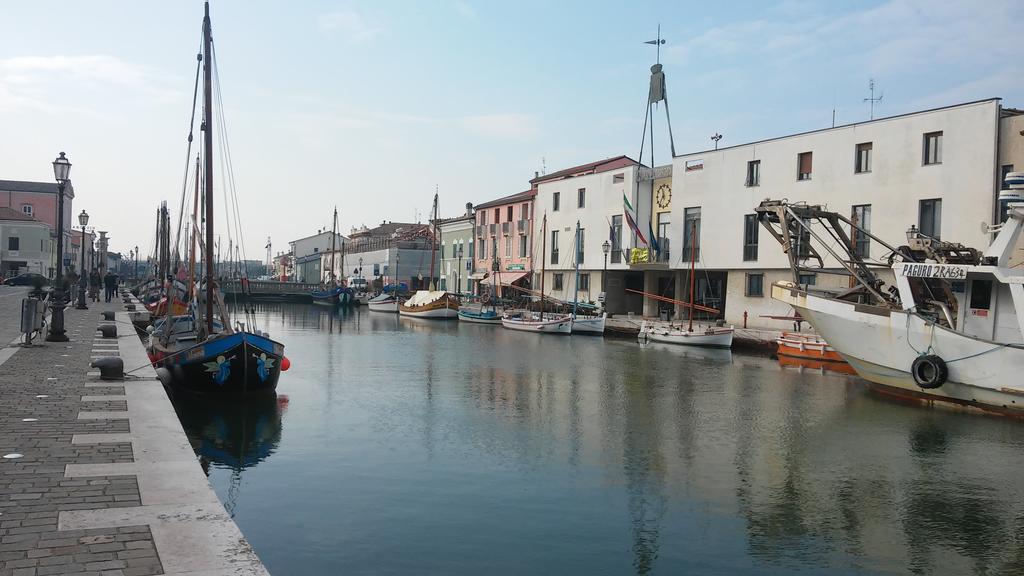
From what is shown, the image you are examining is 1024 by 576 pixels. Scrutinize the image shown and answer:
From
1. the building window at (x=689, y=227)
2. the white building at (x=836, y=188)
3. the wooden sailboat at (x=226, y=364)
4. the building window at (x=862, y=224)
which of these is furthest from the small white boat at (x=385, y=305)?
the wooden sailboat at (x=226, y=364)

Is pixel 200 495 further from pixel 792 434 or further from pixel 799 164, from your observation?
pixel 799 164

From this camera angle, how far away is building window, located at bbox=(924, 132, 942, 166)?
3182 centimetres

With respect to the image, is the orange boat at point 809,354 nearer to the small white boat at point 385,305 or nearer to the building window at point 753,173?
the building window at point 753,173

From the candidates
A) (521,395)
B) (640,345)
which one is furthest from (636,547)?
(640,345)

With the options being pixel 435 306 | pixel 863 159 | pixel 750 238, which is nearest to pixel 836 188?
pixel 863 159

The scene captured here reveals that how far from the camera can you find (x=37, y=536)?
6426 millimetres

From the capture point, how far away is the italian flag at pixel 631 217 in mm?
46312

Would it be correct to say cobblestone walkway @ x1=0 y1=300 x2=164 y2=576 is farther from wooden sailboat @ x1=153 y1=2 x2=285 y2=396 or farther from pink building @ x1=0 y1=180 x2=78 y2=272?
pink building @ x1=0 y1=180 x2=78 y2=272

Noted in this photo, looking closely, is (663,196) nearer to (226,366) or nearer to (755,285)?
(755,285)

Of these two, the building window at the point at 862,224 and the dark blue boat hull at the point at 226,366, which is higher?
the building window at the point at 862,224

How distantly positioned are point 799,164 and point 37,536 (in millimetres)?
36870

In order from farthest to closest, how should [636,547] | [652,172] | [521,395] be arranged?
[652,172]
[521,395]
[636,547]

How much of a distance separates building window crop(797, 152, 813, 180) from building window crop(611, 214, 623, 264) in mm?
13588

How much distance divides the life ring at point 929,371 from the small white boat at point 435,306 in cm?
3962
